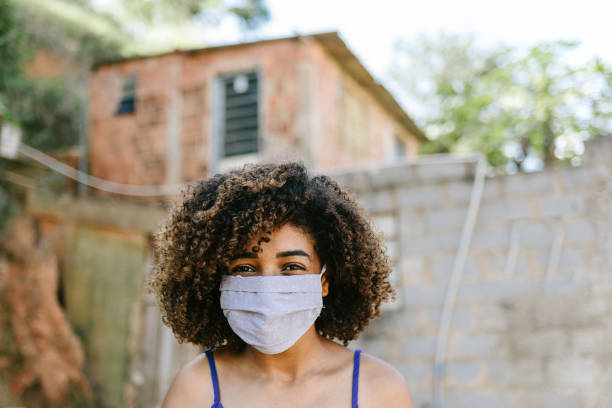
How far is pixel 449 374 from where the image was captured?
4.75 meters

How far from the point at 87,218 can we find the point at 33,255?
0.78 meters

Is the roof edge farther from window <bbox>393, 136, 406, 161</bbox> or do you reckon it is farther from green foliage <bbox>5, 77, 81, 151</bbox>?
green foliage <bbox>5, 77, 81, 151</bbox>

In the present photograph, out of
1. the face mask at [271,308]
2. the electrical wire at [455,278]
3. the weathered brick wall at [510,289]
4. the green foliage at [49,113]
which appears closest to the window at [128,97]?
the green foliage at [49,113]

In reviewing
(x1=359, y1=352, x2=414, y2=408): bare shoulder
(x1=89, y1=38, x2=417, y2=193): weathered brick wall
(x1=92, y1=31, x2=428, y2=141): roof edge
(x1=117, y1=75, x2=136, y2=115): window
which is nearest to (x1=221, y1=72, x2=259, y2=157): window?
(x1=89, y1=38, x2=417, y2=193): weathered brick wall

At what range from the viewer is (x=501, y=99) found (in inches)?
619

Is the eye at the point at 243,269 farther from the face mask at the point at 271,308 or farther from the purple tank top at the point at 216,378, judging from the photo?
the purple tank top at the point at 216,378

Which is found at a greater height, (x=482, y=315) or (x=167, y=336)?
(x=482, y=315)

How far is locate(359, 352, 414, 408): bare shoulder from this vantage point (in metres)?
1.90

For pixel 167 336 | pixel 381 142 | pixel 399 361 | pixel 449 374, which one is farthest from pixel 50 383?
pixel 381 142

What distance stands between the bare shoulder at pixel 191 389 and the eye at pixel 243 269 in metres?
0.35

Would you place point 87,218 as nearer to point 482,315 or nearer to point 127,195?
point 127,195

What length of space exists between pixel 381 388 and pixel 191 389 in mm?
622

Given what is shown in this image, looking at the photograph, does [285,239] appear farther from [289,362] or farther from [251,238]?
[289,362]

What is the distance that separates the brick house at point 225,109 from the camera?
9781mm
